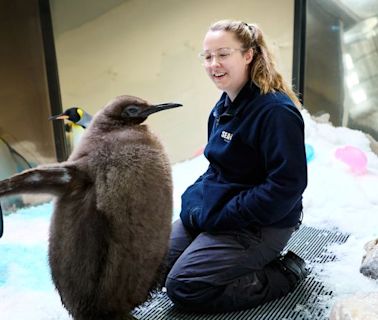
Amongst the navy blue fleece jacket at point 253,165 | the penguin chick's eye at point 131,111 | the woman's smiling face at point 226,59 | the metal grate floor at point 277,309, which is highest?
the woman's smiling face at point 226,59

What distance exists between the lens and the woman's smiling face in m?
1.33

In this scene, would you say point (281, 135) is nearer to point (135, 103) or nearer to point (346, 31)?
point (135, 103)

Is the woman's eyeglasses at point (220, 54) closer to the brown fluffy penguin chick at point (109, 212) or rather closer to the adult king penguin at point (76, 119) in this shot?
the brown fluffy penguin chick at point (109, 212)

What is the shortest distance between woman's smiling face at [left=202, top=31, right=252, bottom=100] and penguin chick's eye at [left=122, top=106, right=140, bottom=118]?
380 mm

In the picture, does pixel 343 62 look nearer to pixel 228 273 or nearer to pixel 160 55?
pixel 160 55

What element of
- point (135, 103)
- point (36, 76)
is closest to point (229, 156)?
point (135, 103)

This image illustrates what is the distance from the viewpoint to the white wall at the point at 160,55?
2.69 m

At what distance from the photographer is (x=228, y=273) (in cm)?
137

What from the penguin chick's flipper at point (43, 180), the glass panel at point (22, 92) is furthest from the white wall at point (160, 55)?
the penguin chick's flipper at point (43, 180)

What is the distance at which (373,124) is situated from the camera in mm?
3115

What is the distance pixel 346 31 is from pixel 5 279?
2723mm

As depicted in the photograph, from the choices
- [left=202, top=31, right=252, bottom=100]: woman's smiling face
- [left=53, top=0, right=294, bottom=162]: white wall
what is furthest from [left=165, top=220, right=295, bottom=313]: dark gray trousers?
[left=53, top=0, right=294, bottom=162]: white wall

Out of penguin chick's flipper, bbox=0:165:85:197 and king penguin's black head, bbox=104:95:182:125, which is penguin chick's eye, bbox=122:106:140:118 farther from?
penguin chick's flipper, bbox=0:165:85:197

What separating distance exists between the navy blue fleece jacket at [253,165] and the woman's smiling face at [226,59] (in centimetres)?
5
